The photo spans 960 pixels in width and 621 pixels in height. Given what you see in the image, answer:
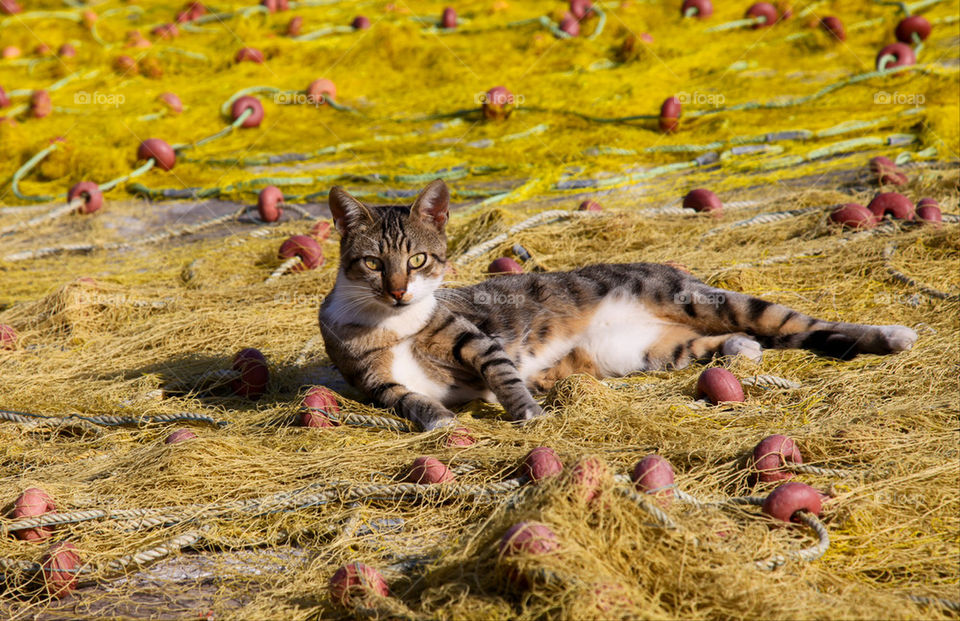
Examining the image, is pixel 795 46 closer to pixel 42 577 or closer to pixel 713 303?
pixel 713 303

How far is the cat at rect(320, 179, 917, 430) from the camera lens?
12.7 ft

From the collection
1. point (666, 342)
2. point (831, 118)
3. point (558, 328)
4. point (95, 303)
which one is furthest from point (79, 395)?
point (831, 118)

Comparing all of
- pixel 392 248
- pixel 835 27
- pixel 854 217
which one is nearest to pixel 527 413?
pixel 392 248

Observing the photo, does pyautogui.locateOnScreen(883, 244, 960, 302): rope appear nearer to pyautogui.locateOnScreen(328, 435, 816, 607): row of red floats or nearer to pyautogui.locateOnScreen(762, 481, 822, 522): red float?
pyautogui.locateOnScreen(328, 435, 816, 607): row of red floats

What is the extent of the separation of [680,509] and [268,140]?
704cm

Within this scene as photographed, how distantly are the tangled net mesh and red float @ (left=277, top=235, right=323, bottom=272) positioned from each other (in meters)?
0.23

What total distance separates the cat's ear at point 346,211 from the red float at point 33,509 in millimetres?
1772

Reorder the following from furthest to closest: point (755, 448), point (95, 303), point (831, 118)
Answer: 1. point (831, 118)
2. point (95, 303)
3. point (755, 448)

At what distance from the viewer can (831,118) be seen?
297 inches

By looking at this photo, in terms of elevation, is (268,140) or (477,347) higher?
(477,347)

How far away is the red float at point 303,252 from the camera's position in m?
5.87

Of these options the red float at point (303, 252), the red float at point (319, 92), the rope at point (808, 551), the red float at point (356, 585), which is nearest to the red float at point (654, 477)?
the rope at point (808, 551)

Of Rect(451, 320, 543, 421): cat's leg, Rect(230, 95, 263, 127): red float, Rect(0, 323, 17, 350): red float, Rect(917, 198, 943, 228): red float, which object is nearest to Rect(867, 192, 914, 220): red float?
Rect(917, 198, 943, 228): red float

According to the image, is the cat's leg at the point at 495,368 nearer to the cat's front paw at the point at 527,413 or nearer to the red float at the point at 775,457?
the cat's front paw at the point at 527,413
